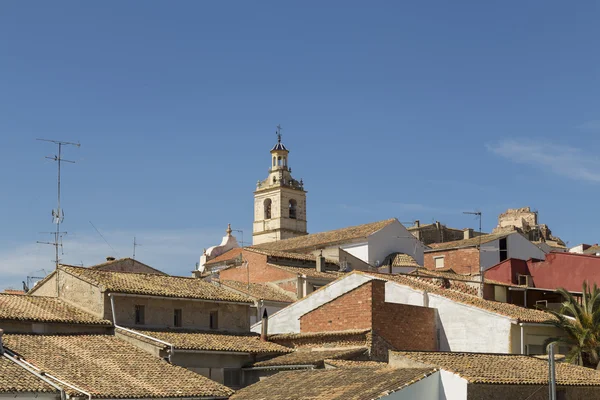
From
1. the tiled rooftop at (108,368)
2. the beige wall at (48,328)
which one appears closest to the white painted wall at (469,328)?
the tiled rooftop at (108,368)

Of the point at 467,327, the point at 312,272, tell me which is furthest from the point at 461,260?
the point at 467,327

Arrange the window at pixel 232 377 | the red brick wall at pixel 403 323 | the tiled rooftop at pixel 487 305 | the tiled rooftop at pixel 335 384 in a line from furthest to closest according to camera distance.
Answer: the tiled rooftop at pixel 487 305 < the window at pixel 232 377 < the red brick wall at pixel 403 323 < the tiled rooftop at pixel 335 384

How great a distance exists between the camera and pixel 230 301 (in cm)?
3619

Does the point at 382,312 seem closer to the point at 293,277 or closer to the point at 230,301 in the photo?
the point at 230,301

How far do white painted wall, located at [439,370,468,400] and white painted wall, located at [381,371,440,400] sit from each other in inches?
4.2

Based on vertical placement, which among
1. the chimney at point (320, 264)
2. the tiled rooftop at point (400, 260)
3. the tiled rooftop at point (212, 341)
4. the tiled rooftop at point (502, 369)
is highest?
the tiled rooftop at point (400, 260)

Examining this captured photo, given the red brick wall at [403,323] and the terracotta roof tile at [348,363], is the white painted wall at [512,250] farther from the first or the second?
the terracotta roof tile at [348,363]

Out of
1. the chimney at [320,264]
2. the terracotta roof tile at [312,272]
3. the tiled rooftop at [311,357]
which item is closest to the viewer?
the tiled rooftop at [311,357]

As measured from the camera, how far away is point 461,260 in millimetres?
56375

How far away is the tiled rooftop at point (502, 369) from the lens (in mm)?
25125

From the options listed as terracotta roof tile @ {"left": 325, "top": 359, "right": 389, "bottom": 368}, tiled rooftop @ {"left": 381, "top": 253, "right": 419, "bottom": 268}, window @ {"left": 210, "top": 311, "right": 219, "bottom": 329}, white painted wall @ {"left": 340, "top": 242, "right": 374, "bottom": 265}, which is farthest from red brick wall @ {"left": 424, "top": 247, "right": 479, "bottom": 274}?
terracotta roof tile @ {"left": 325, "top": 359, "right": 389, "bottom": 368}

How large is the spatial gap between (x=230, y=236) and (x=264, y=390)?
5273cm

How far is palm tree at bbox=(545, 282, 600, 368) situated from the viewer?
32312 millimetres

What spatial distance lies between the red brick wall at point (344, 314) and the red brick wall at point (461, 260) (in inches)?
863
